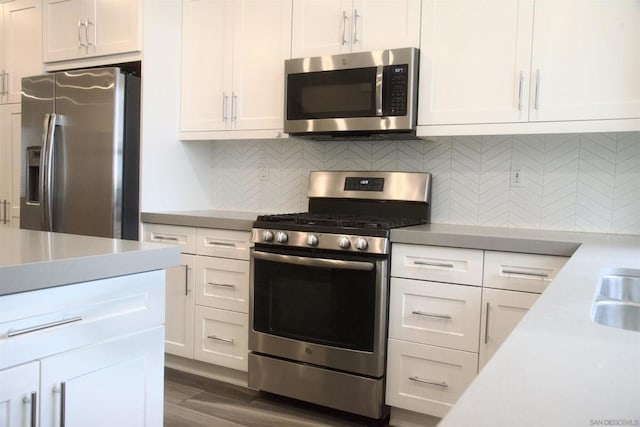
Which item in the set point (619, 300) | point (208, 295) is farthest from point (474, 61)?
point (208, 295)

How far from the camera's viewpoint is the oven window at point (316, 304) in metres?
2.41

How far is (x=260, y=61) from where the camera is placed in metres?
3.05

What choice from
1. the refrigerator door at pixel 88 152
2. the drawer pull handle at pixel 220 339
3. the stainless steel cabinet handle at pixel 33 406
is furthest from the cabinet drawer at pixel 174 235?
the stainless steel cabinet handle at pixel 33 406

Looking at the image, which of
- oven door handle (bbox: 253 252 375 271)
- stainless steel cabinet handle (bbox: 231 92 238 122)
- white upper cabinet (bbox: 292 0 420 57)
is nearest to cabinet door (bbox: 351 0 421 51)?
white upper cabinet (bbox: 292 0 420 57)

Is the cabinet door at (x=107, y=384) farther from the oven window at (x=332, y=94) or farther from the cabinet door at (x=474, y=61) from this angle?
the cabinet door at (x=474, y=61)

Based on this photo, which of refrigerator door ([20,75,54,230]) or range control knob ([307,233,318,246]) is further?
refrigerator door ([20,75,54,230])

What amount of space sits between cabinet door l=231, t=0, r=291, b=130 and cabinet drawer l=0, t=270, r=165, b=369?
5.74 feet

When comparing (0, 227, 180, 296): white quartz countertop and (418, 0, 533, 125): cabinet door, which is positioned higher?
(418, 0, 533, 125): cabinet door

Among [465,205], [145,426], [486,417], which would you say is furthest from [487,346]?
[486,417]

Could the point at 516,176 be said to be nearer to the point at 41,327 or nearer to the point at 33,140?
the point at 41,327

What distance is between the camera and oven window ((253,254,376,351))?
7.90ft

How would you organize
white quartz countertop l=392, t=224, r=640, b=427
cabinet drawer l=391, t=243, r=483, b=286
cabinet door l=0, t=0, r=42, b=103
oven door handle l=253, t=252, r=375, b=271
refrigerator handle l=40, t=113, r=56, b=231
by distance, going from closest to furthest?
white quartz countertop l=392, t=224, r=640, b=427, cabinet drawer l=391, t=243, r=483, b=286, oven door handle l=253, t=252, r=375, b=271, refrigerator handle l=40, t=113, r=56, b=231, cabinet door l=0, t=0, r=42, b=103

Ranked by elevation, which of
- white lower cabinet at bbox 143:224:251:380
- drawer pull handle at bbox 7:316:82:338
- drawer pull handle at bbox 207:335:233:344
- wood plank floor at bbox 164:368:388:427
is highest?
drawer pull handle at bbox 7:316:82:338

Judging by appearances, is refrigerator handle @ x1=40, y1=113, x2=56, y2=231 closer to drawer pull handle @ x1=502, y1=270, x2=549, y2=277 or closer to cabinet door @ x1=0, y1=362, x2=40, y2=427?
cabinet door @ x1=0, y1=362, x2=40, y2=427
